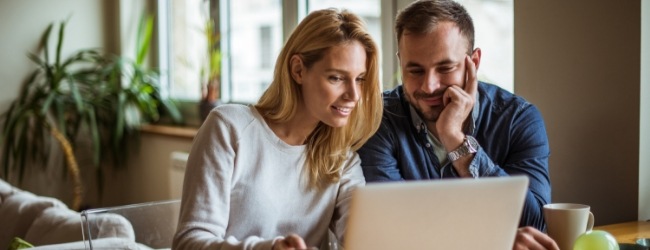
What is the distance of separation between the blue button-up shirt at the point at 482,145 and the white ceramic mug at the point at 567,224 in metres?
0.38

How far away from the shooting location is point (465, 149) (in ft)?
6.79

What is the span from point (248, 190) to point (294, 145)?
0.17 meters

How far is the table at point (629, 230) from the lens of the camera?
6.72 ft

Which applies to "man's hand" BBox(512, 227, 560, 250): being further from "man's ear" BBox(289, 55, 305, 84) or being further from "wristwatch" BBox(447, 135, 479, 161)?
"man's ear" BBox(289, 55, 305, 84)

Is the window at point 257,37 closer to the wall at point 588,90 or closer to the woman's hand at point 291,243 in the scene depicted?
the wall at point 588,90

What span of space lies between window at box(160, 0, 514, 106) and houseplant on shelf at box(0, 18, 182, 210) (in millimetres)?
206

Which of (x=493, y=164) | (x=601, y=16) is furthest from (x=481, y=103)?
(x=601, y=16)

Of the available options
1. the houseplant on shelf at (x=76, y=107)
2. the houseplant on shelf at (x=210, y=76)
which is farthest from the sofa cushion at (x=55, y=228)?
the houseplant on shelf at (x=76, y=107)

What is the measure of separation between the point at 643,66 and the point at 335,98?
0.99 meters

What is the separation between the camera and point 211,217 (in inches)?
70.2

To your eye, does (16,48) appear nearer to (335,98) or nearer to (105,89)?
(105,89)

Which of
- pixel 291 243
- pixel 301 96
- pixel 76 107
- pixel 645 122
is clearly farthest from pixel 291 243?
pixel 76 107

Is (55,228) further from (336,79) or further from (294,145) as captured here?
(336,79)

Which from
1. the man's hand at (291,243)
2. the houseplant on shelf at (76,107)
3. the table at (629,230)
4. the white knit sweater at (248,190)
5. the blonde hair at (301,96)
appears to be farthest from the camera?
the houseplant on shelf at (76,107)
